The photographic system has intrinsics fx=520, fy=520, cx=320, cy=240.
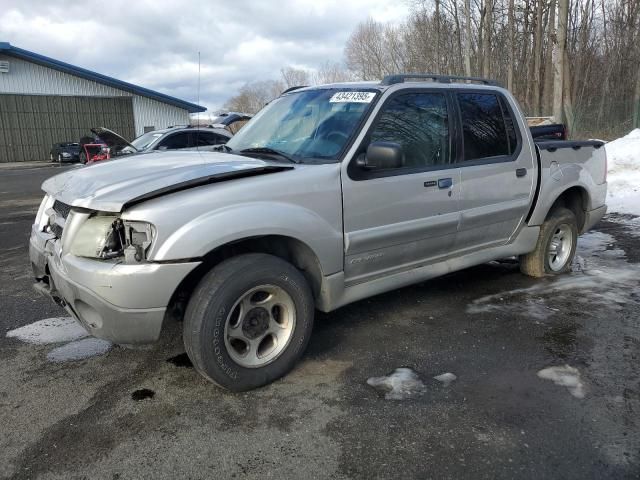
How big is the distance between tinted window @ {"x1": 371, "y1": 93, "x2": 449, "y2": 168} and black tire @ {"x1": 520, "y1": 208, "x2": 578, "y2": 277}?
1.72 m

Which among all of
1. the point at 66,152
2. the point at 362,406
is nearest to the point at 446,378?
the point at 362,406

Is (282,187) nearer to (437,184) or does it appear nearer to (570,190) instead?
(437,184)

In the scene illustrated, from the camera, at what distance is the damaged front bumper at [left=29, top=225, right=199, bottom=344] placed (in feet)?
8.95

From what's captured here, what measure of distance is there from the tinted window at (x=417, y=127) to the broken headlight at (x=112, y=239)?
171 centimetres

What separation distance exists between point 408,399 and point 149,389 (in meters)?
1.58

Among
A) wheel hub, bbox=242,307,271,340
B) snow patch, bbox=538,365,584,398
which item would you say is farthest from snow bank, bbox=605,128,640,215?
wheel hub, bbox=242,307,271,340

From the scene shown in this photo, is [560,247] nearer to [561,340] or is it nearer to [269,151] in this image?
[561,340]

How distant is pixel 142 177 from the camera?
3.06 meters

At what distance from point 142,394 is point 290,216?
1.40 meters

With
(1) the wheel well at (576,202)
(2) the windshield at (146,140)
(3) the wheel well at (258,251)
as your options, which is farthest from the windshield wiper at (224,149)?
(2) the windshield at (146,140)

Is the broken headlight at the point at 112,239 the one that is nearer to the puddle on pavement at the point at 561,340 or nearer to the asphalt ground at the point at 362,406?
the asphalt ground at the point at 362,406

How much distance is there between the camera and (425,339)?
3914 mm

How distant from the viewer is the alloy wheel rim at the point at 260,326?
A: 311 centimetres

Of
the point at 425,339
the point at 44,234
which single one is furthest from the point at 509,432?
the point at 44,234
